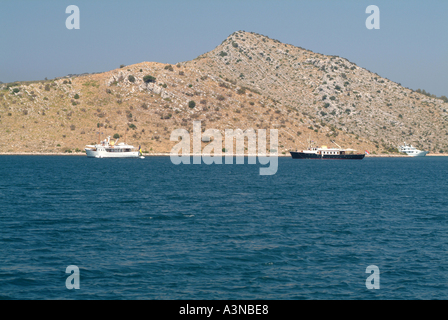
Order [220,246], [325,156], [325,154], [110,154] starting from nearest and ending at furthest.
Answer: [220,246], [110,154], [325,156], [325,154]

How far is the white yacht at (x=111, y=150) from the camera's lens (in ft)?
533

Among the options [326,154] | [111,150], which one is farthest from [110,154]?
[326,154]

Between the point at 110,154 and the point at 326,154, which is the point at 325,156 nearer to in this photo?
the point at 326,154

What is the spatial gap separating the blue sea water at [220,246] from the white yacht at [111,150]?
107m

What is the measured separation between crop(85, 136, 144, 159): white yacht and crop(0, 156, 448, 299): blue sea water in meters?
107

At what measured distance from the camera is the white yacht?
162 m

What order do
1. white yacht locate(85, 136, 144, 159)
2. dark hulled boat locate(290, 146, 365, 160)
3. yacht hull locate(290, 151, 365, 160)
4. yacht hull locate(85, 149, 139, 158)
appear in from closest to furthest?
yacht hull locate(85, 149, 139, 158), white yacht locate(85, 136, 144, 159), yacht hull locate(290, 151, 365, 160), dark hulled boat locate(290, 146, 365, 160)

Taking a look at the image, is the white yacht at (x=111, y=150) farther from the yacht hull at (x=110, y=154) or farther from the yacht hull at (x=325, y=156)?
the yacht hull at (x=325, y=156)

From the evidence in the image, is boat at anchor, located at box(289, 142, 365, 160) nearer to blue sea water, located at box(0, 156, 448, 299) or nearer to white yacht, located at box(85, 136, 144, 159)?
white yacht, located at box(85, 136, 144, 159)

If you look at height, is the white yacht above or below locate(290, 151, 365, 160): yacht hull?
above

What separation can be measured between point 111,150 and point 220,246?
144234 millimetres

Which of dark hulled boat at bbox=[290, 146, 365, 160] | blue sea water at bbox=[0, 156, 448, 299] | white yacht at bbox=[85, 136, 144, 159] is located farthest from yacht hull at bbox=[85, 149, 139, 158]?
blue sea water at bbox=[0, 156, 448, 299]

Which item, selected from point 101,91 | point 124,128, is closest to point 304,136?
point 124,128

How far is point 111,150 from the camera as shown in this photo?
168 metres
